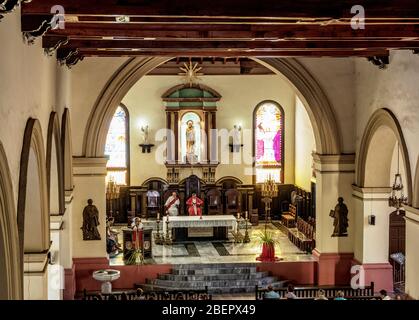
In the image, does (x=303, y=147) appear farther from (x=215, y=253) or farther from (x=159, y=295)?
(x=159, y=295)

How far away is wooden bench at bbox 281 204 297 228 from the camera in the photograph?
27.1 m

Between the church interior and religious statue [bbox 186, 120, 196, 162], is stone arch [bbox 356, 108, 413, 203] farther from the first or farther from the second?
religious statue [bbox 186, 120, 196, 162]

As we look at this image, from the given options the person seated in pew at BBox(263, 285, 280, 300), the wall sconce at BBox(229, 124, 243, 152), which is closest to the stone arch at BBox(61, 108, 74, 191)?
the person seated in pew at BBox(263, 285, 280, 300)

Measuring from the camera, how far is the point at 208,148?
28.6 metres

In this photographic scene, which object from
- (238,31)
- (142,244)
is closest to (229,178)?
(142,244)

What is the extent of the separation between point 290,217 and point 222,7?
1728cm

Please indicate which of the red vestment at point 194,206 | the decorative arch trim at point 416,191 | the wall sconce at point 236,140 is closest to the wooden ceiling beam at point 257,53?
the decorative arch trim at point 416,191

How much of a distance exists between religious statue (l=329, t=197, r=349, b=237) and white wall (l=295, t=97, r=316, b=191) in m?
6.14

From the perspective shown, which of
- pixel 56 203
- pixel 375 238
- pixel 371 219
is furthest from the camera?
pixel 375 238

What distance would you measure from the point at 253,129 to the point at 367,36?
15273 millimetres

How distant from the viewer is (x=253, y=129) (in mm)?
28844

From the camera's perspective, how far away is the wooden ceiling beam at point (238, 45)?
49.2 feet
